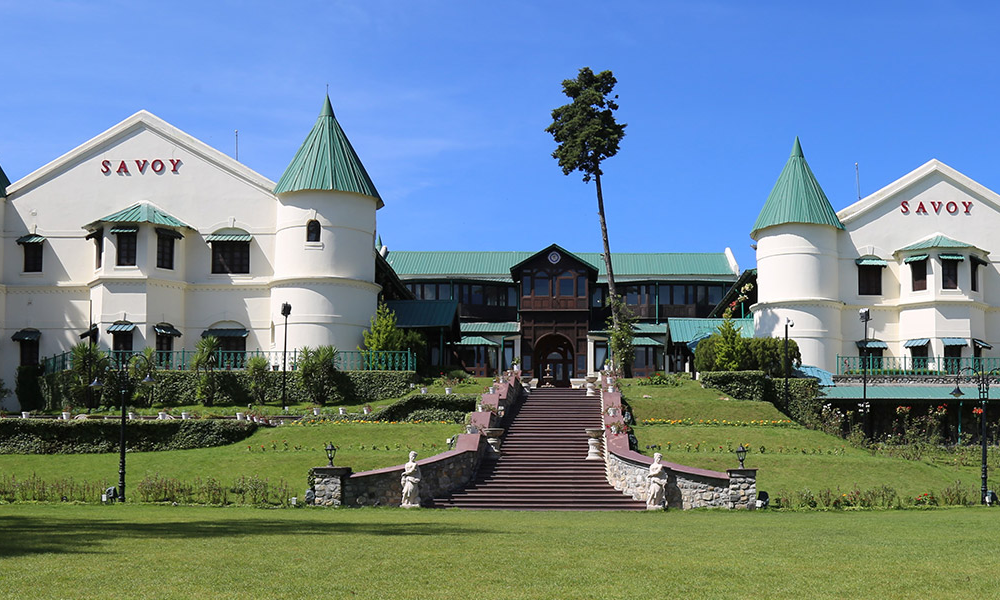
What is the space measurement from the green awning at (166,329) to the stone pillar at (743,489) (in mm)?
30587

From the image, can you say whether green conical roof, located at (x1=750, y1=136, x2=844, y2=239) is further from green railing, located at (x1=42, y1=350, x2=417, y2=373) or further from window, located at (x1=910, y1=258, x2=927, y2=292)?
green railing, located at (x1=42, y1=350, x2=417, y2=373)

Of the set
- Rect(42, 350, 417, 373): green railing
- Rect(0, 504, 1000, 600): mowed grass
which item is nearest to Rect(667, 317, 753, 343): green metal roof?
Rect(42, 350, 417, 373): green railing

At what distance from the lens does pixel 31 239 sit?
48438mm

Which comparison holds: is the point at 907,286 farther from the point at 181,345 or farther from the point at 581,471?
the point at 181,345

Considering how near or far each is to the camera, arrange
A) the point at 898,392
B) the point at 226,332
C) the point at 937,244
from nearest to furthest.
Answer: the point at 898,392 → the point at 226,332 → the point at 937,244

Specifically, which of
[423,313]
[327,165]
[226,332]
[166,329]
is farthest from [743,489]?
[166,329]

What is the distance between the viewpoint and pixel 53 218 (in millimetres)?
48750

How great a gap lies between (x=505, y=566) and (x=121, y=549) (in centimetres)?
518

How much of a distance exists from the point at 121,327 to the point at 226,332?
15.5 feet

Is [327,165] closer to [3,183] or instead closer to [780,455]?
[3,183]

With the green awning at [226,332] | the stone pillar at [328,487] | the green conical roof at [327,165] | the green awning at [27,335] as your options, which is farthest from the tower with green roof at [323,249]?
the stone pillar at [328,487]

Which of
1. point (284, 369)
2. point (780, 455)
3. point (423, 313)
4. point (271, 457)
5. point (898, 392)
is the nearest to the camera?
point (271, 457)

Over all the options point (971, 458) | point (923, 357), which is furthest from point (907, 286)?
point (971, 458)

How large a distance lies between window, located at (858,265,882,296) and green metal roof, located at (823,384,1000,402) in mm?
8312
